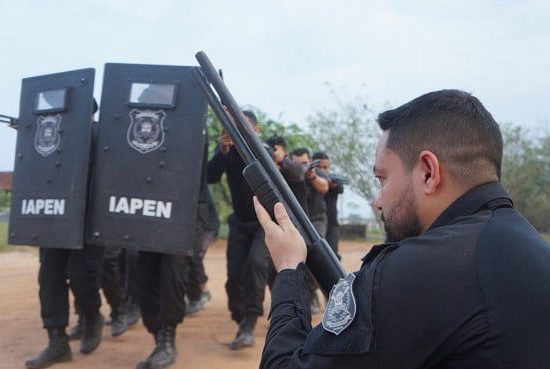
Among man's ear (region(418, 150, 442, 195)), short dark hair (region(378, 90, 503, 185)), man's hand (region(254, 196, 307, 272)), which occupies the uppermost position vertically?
short dark hair (region(378, 90, 503, 185))

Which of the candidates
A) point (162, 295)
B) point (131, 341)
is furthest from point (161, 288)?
point (131, 341)

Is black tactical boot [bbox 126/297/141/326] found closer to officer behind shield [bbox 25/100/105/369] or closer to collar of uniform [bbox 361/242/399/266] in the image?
officer behind shield [bbox 25/100/105/369]

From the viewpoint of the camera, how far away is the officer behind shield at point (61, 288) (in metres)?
4.65

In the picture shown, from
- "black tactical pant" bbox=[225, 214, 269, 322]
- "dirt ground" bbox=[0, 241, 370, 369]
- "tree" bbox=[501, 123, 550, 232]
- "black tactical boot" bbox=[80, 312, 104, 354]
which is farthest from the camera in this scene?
"tree" bbox=[501, 123, 550, 232]

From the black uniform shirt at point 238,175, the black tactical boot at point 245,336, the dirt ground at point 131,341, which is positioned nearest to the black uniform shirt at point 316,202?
the dirt ground at point 131,341

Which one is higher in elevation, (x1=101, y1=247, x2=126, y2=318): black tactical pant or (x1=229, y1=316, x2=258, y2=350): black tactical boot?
(x1=101, y1=247, x2=126, y2=318): black tactical pant

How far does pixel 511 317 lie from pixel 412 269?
0.21 meters

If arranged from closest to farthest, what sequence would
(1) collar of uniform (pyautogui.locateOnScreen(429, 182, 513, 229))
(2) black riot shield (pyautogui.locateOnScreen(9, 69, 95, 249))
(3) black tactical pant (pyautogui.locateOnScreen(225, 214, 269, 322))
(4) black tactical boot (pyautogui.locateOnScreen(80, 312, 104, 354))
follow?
(1) collar of uniform (pyautogui.locateOnScreen(429, 182, 513, 229))
(2) black riot shield (pyautogui.locateOnScreen(9, 69, 95, 249))
(4) black tactical boot (pyautogui.locateOnScreen(80, 312, 104, 354))
(3) black tactical pant (pyautogui.locateOnScreen(225, 214, 269, 322))

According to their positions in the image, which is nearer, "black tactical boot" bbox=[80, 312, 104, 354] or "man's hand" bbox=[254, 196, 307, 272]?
"man's hand" bbox=[254, 196, 307, 272]

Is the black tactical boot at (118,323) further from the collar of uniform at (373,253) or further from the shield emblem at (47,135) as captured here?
the collar of uniform at (373,253)

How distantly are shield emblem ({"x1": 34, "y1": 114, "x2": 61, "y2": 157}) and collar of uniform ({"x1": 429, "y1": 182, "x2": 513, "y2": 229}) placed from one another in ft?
11.7

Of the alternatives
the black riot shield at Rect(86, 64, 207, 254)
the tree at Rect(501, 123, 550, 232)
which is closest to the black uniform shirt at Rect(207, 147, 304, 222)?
the black riot shield at Rect(86, 64, 207, 254)

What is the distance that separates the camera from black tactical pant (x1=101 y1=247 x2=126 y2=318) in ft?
19.2

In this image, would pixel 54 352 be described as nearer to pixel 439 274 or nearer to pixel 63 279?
pixel 63 279
